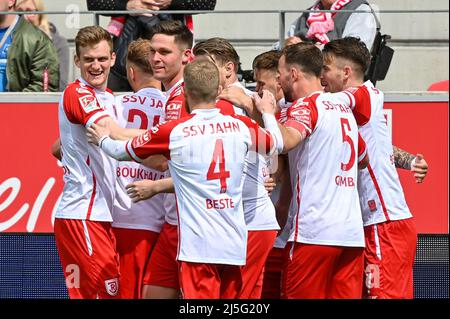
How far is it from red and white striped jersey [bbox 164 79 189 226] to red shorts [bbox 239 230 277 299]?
55cm

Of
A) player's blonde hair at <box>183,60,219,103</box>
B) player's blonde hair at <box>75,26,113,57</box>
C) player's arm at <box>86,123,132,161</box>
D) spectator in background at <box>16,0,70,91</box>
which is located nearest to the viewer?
player's blonde hair at <box>183,60,219,103</box>

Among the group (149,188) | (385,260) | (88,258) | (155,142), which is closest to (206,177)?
(155,142)

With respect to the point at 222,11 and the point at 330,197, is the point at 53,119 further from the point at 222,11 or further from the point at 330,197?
the point at 330,197

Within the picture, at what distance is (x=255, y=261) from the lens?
6969 millimetres

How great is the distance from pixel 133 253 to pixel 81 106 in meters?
1.08

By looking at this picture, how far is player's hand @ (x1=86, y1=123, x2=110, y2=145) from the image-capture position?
6933mm

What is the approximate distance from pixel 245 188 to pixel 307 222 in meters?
0.44

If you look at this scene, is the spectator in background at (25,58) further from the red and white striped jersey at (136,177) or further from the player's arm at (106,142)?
the player's arm at (106,142)

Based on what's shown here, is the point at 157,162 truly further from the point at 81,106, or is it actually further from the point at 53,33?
the point at 53,33

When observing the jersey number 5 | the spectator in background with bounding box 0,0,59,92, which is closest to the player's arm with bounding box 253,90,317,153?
the jersey number 5

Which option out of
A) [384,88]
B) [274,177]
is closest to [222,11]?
[384,88]

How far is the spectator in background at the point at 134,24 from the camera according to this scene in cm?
1001

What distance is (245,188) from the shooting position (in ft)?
23.2

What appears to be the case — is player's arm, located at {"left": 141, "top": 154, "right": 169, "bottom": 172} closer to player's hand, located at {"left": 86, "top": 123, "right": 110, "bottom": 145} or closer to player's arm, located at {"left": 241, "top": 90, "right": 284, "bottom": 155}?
player's hand, located at {"left": 86, "top": 123, "right": 110, "bottom": 145}
